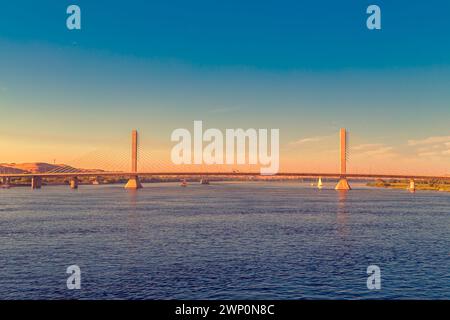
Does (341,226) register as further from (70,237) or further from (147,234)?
(70,237)

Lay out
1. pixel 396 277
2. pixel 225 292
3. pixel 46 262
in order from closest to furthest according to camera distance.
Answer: pixel 225 292 → pixel 396 277 → pixel 46 262

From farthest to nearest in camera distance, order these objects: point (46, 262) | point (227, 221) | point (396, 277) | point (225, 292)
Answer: point (227, 221)
point (46, 262)
point (396, 277)
point (225, 292)

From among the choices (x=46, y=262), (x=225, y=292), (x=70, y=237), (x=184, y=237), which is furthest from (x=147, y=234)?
(x=225, y=292)

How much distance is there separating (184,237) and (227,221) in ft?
56.3

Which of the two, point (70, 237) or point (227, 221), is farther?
point (227, 221)

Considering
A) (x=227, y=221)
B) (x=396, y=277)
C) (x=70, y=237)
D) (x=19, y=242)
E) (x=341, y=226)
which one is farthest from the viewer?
(x=227, y=221)

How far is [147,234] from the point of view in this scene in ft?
Answer: 161
